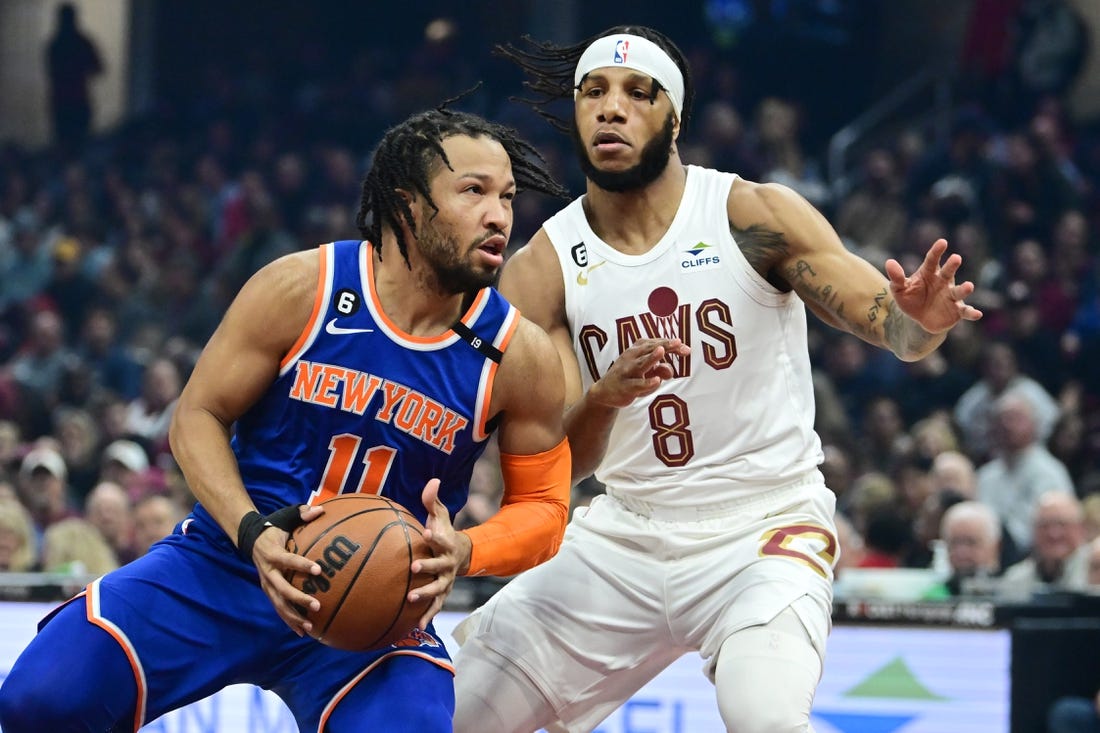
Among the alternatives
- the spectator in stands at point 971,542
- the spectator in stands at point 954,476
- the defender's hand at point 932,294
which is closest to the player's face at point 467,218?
the defender's hand at point 932,294

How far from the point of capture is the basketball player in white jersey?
462 cm

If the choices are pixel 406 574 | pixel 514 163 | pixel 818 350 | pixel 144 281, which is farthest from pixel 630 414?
pixel 144 281

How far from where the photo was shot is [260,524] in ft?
12.7

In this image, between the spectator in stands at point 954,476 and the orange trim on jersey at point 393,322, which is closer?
the orange trim on jersey at point 393,322

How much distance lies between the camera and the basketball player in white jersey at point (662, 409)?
4617 millimetres

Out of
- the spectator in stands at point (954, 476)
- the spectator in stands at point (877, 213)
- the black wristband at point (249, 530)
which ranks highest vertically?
the spectator in stands at point (877, 213)

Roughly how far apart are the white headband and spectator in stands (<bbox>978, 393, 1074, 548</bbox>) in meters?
4.66

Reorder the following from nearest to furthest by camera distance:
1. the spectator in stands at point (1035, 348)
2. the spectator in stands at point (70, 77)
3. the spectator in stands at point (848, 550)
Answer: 1. the spectator in stands at point (848, 550)
2. the spectator in stands at point (1035, 348)
3. the spectator in stands at point (70, 77)

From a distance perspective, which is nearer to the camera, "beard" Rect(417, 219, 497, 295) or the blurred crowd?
"beard" Rect(417, 219, 497, 295)

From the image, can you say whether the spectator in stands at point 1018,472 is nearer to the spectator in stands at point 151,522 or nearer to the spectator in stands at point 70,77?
the spectator in stands at point 151,522

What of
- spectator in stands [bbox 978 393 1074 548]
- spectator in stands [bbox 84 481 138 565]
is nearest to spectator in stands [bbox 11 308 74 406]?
spectator in stands [bbox 84 481 138 565]

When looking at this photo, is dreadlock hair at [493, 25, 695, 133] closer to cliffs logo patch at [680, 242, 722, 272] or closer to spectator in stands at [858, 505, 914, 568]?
cliffs logo patch at [680, 242, 722, 272]

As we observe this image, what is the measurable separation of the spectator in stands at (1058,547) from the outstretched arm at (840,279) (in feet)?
10.3

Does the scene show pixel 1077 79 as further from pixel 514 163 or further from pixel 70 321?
pixel 514 163
